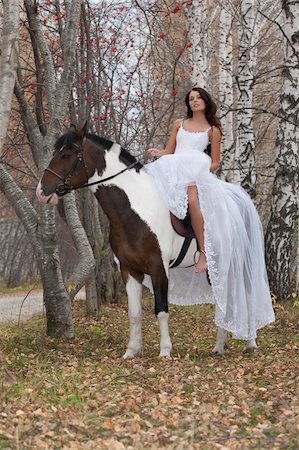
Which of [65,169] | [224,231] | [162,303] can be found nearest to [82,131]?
[65,169]

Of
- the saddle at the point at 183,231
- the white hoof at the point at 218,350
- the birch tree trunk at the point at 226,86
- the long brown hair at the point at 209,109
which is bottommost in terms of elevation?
the white hoof at the point at 218,350

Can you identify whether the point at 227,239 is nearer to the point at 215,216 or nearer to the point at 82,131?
the point at 215,216

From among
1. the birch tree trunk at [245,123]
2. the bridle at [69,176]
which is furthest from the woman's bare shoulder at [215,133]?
the birch tree trunk at [245,123]

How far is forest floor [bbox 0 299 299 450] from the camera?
13.7ft

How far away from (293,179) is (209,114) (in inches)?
138

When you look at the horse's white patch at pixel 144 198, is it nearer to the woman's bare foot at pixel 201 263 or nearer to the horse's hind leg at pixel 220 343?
the woman's bare foot at pixel 201 263

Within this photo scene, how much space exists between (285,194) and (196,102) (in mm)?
3652

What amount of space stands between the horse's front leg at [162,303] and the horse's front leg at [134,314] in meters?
0.24

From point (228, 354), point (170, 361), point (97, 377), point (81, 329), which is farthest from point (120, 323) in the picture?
point (97, 377)

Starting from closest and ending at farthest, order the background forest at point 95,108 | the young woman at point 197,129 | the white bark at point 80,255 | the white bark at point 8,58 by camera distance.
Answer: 1. the white bark at point 8,58
2. the young woman at point 197,129
3. the background forest at point 95,108
4. the white bark at point 80,255

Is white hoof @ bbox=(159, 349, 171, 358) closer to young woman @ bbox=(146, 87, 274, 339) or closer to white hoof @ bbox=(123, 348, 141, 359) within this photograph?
white hoof @ bbox=(123, 348, 141, 359)

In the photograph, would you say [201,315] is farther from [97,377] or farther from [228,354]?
[97,377]

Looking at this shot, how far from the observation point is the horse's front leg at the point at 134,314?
7352mm

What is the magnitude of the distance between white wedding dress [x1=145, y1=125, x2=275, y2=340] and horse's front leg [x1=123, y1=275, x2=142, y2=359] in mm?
787
